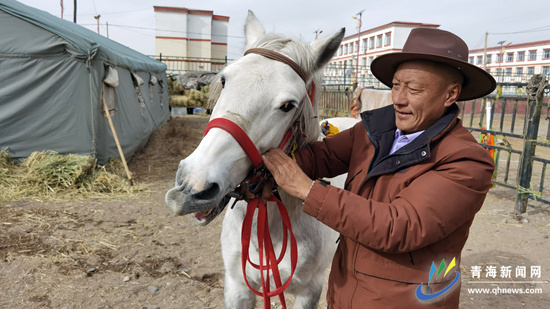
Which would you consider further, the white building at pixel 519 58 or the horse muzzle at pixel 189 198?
the white building at pixel 519 58

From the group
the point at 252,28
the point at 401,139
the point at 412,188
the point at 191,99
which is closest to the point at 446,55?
the point at 401,139

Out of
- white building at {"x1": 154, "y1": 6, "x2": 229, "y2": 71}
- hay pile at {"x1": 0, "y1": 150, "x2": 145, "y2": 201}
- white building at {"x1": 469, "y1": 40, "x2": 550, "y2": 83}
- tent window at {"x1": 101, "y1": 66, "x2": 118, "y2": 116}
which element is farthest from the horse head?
white building at {"x1": 469, "y1": 40, "x2": 550, "y2": 83}

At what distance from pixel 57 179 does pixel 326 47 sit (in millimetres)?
5806

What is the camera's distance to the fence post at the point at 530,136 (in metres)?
4.98

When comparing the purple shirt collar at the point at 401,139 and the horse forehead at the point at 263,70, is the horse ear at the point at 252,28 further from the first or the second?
the purple shirt collar at the point at 401,139

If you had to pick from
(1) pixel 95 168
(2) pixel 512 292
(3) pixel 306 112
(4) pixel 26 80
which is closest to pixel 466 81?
(3) pixel 306 112

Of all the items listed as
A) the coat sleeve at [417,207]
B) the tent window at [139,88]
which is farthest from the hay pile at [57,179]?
the coat sleeve at [417,207]

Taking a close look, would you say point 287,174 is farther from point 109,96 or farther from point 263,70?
point 109,96

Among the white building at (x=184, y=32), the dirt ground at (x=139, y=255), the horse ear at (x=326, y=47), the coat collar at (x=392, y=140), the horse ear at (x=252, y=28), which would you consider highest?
the white building at (x=184, y=32)

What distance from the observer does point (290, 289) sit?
6.74ft

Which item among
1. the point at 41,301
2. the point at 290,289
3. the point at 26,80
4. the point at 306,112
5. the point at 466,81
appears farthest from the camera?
the point at 26,80

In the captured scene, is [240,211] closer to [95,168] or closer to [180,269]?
[180,269]

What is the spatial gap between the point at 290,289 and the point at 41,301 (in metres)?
2.34

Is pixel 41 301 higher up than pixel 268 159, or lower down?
lower down
